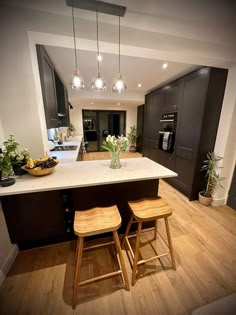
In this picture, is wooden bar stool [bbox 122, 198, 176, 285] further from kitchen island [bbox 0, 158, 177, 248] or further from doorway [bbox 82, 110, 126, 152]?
doorway [bbox 82, 110, 126, 152]

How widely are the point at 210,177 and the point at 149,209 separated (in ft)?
5.76

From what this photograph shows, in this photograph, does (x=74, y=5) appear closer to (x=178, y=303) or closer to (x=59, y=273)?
(x=59, y=273)

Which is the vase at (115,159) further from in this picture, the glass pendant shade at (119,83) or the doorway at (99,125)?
the doorway at (99,125)

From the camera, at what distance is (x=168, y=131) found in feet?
10.2

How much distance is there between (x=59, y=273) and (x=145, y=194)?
1.26 meters

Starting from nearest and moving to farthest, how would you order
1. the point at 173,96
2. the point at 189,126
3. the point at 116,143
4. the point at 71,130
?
the point at 116,143, the point at 189,126, the point at 173,96, the point at 71,130

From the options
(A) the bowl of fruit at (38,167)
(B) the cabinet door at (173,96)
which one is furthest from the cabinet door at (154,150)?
(A) the bowl of fruit at (38,167)

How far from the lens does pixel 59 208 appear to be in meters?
1.50

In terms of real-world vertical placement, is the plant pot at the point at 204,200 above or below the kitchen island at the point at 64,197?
below

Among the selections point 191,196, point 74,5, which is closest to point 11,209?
point 74,5

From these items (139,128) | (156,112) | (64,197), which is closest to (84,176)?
(64,197)

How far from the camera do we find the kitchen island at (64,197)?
4.42ft

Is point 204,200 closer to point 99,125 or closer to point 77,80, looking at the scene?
point 77,80

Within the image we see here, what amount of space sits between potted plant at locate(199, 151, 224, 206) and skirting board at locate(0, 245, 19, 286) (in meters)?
2.98
